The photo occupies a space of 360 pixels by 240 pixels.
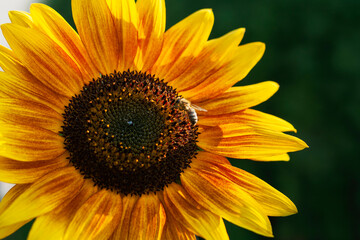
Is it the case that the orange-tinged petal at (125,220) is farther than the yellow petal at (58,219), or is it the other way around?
the orange-tinged petal at (125,220)

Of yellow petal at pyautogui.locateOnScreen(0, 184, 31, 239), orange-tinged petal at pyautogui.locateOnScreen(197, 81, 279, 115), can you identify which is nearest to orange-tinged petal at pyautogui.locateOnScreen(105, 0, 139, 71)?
orange-tinged petal at pyautogui.locateOnScreen(197, 81, 279, 115)

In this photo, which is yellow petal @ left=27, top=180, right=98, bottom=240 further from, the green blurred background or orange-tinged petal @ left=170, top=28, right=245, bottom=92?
the green blurred background

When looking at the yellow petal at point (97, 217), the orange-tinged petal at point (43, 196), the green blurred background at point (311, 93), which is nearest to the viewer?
the orange-tinged petal at point (43, 196)

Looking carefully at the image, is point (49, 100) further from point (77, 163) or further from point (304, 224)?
point (304, 224)

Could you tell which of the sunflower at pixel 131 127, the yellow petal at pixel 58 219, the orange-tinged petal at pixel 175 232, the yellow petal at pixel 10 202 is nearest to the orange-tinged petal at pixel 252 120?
the sunflower at pixel 131 127

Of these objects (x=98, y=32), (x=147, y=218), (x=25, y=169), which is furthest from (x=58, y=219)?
(x=98, y=32)

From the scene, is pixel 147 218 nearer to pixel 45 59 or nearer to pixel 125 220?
pixel 125 220

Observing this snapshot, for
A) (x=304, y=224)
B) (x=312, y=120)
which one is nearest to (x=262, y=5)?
(x=312, y=120)

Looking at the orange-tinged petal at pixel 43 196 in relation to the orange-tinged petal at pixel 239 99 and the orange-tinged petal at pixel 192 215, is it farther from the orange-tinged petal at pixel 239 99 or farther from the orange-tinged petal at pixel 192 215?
the orange-tinged petal at pixel 239 99
